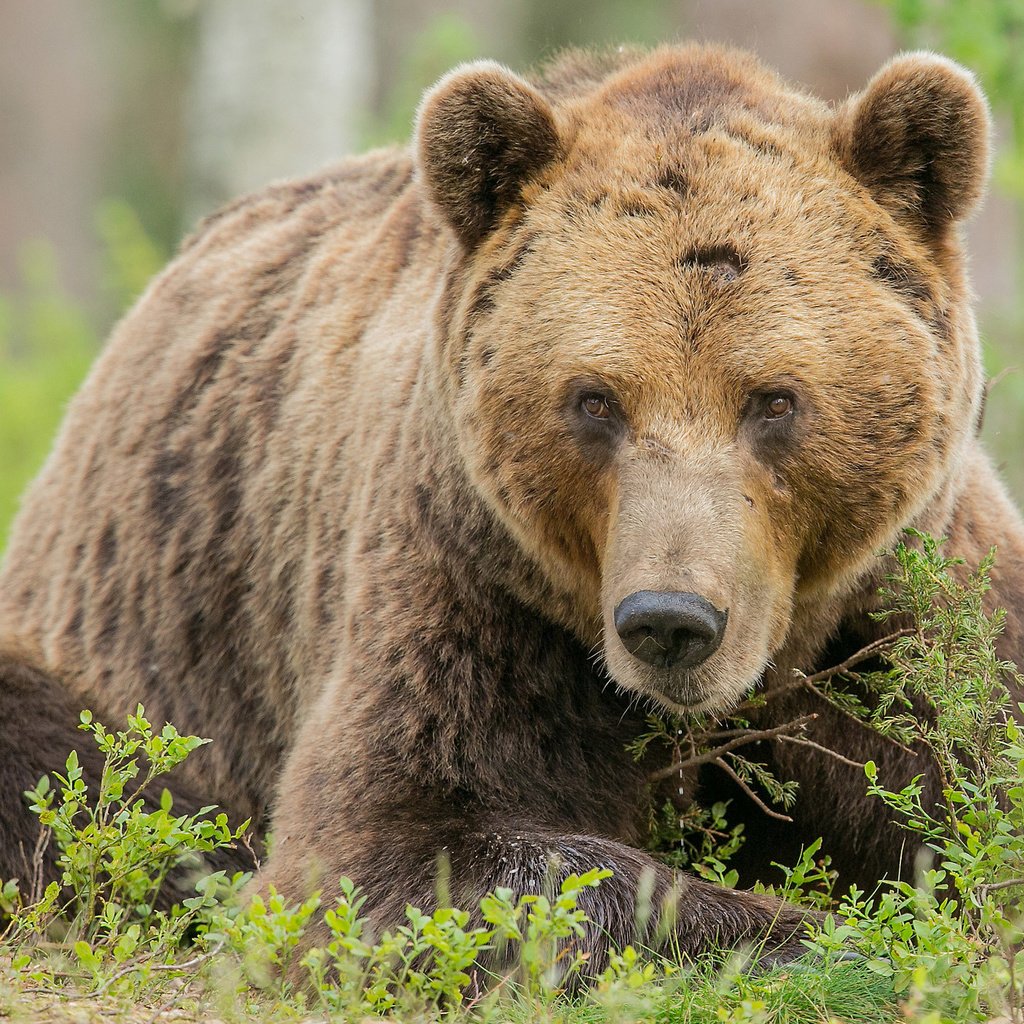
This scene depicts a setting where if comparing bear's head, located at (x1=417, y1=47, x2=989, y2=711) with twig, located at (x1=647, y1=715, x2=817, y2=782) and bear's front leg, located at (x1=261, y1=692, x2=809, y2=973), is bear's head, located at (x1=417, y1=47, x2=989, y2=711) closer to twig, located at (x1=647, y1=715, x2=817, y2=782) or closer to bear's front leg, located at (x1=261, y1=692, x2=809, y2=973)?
twig, located at (x1=647, y1=715, x2=817, y2=782)

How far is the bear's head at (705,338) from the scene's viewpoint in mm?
4062

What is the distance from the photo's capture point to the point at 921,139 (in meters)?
4.34

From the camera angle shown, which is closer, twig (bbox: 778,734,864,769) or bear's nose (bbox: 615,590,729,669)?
bear's nose (bbox: 615,590,729,669)

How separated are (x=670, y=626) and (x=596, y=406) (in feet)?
2.23

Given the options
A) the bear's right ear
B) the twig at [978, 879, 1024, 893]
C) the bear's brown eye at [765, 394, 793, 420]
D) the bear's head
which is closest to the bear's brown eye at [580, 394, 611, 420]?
the bear's head

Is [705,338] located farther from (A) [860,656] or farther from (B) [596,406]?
(A) [860,656]

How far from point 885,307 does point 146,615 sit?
3.18 meters

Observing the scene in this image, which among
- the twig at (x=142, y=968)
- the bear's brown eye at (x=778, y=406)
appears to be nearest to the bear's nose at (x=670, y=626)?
the bear's brown eye at (x=778, y=406)

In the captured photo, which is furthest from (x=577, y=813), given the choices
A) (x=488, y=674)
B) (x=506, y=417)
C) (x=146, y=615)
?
(x=146, y=615)

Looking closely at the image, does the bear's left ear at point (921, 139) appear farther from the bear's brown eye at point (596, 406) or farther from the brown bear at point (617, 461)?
the bear's brown eye at point (596, 406)

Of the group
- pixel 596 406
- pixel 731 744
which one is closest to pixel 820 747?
pixel 731 744

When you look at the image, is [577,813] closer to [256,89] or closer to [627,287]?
[627,287]

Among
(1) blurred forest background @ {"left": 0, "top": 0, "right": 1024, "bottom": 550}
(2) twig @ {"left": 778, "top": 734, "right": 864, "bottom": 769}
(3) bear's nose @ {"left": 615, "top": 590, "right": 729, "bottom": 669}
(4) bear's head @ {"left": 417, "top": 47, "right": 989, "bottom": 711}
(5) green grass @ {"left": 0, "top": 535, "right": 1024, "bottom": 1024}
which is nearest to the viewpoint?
(5) green grass @ {"left": 0, "top": 535, "right": 1024, "bottom": 1024}

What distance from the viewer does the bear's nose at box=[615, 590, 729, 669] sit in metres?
3.80
